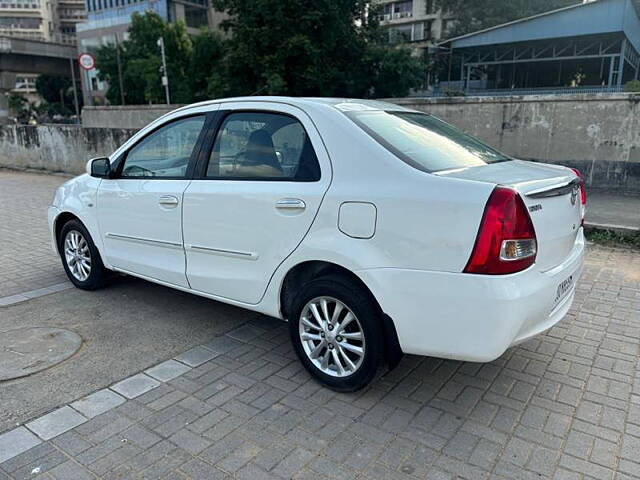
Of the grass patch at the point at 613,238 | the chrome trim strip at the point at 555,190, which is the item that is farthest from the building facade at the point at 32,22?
the chrome trim strip at the point at 555,190

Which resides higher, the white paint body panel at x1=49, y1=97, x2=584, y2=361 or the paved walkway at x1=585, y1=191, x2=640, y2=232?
the white paint body panel at x1=49, y1=97, x2=584, y2=361

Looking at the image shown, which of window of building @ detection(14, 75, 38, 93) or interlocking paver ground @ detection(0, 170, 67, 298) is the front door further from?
window of building @ detection(14, 75, 38, 93)

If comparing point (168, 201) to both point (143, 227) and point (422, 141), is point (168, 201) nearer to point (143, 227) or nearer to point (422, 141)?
point (143, 227)

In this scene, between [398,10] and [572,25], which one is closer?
[572,25]

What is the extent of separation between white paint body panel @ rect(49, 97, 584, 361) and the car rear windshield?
0.39ft

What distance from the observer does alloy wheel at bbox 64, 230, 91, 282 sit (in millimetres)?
4926

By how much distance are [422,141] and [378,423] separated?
1.75 meters

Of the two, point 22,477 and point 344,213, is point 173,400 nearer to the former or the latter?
point 22,477

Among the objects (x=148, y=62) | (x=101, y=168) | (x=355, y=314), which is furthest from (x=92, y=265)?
(x=148, y=62)

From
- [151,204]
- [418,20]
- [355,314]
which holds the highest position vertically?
[418,20]

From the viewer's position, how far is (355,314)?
9.70ft

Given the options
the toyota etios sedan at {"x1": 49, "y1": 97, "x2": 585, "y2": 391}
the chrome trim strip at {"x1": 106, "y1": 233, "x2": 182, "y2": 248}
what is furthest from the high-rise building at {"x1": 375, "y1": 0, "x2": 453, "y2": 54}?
the toyota etios sedan at {"x1": 49, "y1": 97, "x2": 585, "y2": 391}

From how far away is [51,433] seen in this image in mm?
2777

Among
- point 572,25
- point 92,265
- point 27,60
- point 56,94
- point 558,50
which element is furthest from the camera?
point 56,94
